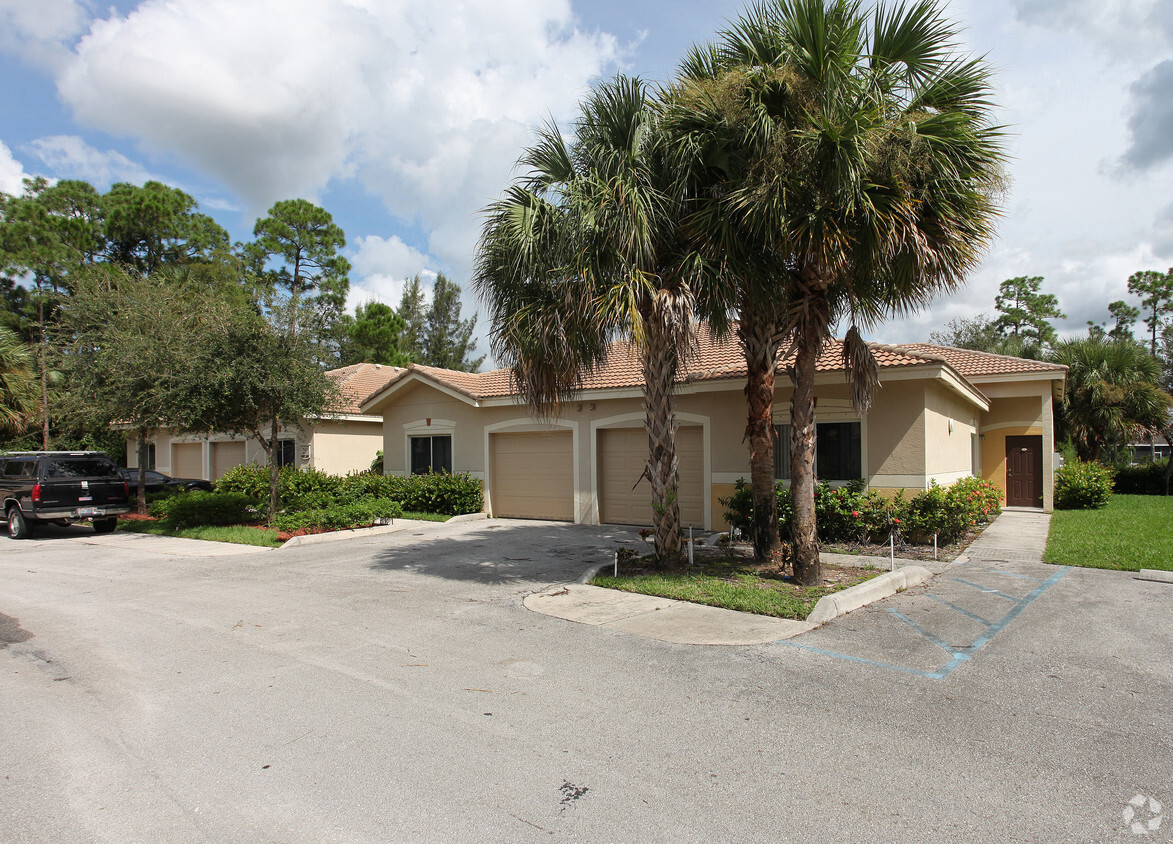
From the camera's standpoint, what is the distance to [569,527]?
15758 mm

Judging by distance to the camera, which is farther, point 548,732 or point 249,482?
point 249,482

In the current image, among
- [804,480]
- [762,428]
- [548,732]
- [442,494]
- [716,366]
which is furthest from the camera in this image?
[442,494]

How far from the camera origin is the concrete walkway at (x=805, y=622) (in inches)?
272

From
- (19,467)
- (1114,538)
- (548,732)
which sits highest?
(19,467)

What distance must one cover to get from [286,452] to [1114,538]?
23.1 metres

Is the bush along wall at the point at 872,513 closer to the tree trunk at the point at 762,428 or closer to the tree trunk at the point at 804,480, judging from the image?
the tree trunk at the point at 762,428

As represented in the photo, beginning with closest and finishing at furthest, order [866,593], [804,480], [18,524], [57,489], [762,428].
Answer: [866,593]
[804,480]
[762,428]
[57,489]
[18,524]

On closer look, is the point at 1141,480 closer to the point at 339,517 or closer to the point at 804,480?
the point at 804,480

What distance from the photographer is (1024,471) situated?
68.5 ft

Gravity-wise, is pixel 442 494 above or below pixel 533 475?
below

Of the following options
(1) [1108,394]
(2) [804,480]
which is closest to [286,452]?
(2) [804,480]

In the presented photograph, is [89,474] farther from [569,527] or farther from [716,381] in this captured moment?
[716,381]

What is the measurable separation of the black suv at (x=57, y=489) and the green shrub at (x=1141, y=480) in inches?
1398
